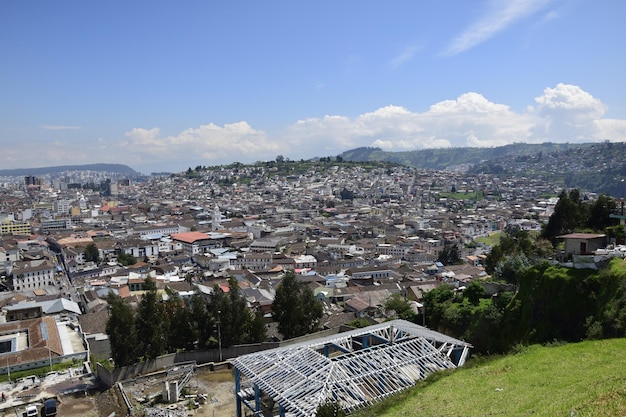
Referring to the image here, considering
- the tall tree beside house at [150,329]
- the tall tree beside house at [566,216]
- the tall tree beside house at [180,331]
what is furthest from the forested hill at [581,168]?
the tall tree beside house at [150,329]

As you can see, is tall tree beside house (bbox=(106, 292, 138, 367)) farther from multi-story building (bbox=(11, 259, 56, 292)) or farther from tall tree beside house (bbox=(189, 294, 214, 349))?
multi-story building (bbox=(11, 259, 56, 292))

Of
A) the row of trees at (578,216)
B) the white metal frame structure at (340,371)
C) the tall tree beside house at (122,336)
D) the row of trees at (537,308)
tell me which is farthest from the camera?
the row of trees at (578,216)

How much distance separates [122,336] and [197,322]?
2411 mm

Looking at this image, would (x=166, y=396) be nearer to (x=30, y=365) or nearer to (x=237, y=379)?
(x=237, y=379)

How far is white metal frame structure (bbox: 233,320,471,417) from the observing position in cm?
923

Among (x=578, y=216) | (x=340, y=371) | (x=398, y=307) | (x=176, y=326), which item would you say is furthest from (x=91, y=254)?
(x=340, y=371)

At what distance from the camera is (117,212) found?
80375mm

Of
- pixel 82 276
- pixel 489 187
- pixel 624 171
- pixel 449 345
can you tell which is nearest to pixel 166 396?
pixel 449 345

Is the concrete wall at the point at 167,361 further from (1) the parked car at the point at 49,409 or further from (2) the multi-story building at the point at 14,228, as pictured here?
(2) the multi-story building at the point at 14,228

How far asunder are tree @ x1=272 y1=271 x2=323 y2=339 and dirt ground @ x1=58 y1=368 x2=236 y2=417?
11.1 feet

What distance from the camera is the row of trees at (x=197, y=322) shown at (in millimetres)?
15562

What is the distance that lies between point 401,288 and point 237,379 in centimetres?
2005

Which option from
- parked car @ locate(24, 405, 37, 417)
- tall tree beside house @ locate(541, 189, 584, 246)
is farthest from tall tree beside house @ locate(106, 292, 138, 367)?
tall tree beside house @ locate(541, 189, 584, 246)

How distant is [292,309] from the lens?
18000 millimetres
